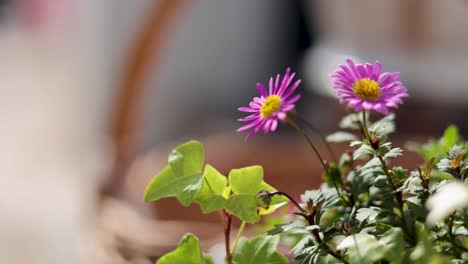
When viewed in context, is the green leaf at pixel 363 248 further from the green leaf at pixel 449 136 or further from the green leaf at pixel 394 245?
the green leaf at pixel 449 136

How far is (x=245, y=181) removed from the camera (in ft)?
0.98

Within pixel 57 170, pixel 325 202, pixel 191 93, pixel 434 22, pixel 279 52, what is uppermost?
pixel 325 202

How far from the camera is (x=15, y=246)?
164 cm

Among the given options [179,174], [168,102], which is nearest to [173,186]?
[179,174]

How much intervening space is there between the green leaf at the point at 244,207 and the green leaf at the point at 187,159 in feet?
0.07

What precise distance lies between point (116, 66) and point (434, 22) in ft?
3.85

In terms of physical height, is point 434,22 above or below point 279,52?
above

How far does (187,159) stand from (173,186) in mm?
13

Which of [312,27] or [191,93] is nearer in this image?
[312,27]

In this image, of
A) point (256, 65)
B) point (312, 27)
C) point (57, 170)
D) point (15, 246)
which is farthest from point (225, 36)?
point (15, 246)

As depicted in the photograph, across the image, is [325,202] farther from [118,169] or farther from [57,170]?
[57,170]

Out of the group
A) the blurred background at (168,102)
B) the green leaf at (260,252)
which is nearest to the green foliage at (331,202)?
the green leaf at (260,252)

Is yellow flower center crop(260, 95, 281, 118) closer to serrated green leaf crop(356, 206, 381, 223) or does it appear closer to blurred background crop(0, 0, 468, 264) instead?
serrated green leaf crop(356, 206, 381, 223)

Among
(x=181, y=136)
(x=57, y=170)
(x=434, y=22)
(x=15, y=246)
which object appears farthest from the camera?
(x=181, y=136)
